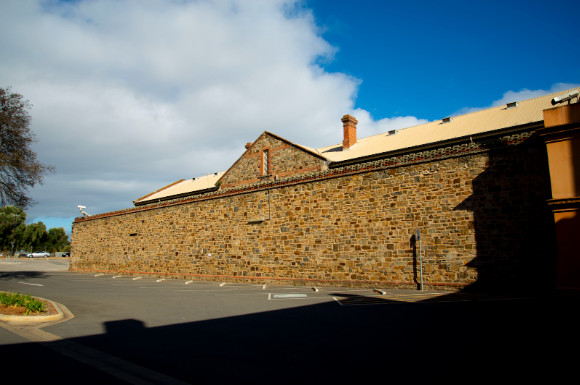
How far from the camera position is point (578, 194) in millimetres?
9977

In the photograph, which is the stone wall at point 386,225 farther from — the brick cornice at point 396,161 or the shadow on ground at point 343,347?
the shadow on ground at point 343,347

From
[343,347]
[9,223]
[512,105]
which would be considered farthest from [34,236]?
[343,347]

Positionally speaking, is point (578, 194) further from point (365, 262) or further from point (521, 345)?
point (365, 262)

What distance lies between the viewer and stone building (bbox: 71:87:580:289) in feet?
38.9

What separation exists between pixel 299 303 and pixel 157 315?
4213 mm

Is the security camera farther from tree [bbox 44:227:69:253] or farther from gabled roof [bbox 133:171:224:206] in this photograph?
tree [bbox 44:227:69:253]

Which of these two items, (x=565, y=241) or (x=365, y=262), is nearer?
(x=565, y=241)

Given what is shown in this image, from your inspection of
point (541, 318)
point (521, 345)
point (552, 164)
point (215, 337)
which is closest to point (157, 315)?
point (215, 337)

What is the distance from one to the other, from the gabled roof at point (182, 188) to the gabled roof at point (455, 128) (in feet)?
43.8

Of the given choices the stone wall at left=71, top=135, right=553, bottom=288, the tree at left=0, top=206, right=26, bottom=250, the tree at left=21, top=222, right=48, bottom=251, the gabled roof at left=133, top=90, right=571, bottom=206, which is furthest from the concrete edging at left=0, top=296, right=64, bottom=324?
the tree at left=21, top=222, right=48, bottom=251

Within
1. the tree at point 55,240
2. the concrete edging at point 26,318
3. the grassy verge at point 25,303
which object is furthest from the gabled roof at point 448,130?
the tree at point 55,240

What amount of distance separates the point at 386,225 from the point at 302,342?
9.00 meters

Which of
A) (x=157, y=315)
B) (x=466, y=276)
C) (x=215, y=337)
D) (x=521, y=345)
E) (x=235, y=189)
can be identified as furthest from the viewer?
(x=235, y=189)

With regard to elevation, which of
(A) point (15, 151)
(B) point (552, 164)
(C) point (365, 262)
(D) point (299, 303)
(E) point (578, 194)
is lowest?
(D) point (299, 303)
